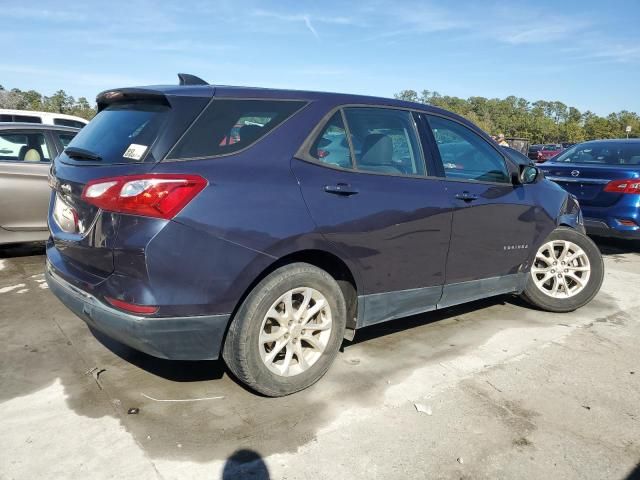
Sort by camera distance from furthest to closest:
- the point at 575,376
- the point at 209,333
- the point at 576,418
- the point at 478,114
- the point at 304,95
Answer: the point at 478,114 < the point at 575,376 < the point at 304,95 < the point at 576,418 < the point at 209,333

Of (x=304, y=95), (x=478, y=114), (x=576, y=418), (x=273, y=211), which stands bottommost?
(x=576, y=418)

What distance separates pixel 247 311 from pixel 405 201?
1244mm

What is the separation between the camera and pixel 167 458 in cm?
234

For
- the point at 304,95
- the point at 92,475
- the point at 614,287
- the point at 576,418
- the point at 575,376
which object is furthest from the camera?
the point at 614,287

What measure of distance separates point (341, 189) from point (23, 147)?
4627 millimetres

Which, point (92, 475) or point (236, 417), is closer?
point (92, 475)

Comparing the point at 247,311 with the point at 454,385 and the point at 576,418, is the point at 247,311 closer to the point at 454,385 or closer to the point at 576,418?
the point at 454,385

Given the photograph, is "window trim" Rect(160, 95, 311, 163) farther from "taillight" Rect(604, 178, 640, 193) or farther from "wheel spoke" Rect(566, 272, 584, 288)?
"taillight" Rect(604, 178, 640, 193)

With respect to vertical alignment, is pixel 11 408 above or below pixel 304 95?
below

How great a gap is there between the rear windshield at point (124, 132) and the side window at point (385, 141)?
1.17 meters

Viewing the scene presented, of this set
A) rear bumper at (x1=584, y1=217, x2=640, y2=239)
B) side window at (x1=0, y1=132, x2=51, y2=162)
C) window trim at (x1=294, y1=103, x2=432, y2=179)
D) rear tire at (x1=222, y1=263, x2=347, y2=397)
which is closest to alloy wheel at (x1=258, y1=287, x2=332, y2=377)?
rear tire at (x1=222, y1=263, x2=347, y2=397)

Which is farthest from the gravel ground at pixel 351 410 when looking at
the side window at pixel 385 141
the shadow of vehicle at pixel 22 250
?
the shadow of vehicle at pixel 22 250

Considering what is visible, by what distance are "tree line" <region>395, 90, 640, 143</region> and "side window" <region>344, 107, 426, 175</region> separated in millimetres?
87377

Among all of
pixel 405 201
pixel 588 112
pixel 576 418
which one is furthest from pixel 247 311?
pixel 588 112
